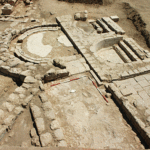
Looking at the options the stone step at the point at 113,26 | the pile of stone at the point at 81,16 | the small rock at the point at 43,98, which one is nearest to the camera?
the small rock at the point at 43,98

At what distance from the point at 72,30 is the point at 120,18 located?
453 cm

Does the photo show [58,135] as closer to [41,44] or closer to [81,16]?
[41,44]

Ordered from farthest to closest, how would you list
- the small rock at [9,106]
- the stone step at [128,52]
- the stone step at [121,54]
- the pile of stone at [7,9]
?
the pile of stone at [7,9] < the stone step at [121,54] < the stone step at [128,52] < the small rock at [9,106]

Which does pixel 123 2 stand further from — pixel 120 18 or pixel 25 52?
pixel 25 52

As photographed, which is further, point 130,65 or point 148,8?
point 148,8

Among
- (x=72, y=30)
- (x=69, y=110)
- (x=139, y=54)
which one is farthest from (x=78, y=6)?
(x=69, y=110)

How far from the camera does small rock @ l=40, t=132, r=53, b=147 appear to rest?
3686mm

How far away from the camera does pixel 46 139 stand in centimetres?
378

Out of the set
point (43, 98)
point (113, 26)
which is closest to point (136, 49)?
point (113, 26)

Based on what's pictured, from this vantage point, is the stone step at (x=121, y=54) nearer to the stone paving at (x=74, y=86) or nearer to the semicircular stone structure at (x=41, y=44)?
the stone paving at (x=74, y=86)

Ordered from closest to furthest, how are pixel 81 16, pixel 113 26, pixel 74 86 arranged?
pixel 74 86
pixel 113 26
pixel 81 16

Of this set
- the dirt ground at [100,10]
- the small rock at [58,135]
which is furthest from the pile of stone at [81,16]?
the small rock at [58,135]

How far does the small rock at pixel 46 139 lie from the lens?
3686 millimetres

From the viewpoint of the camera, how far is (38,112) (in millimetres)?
4371
